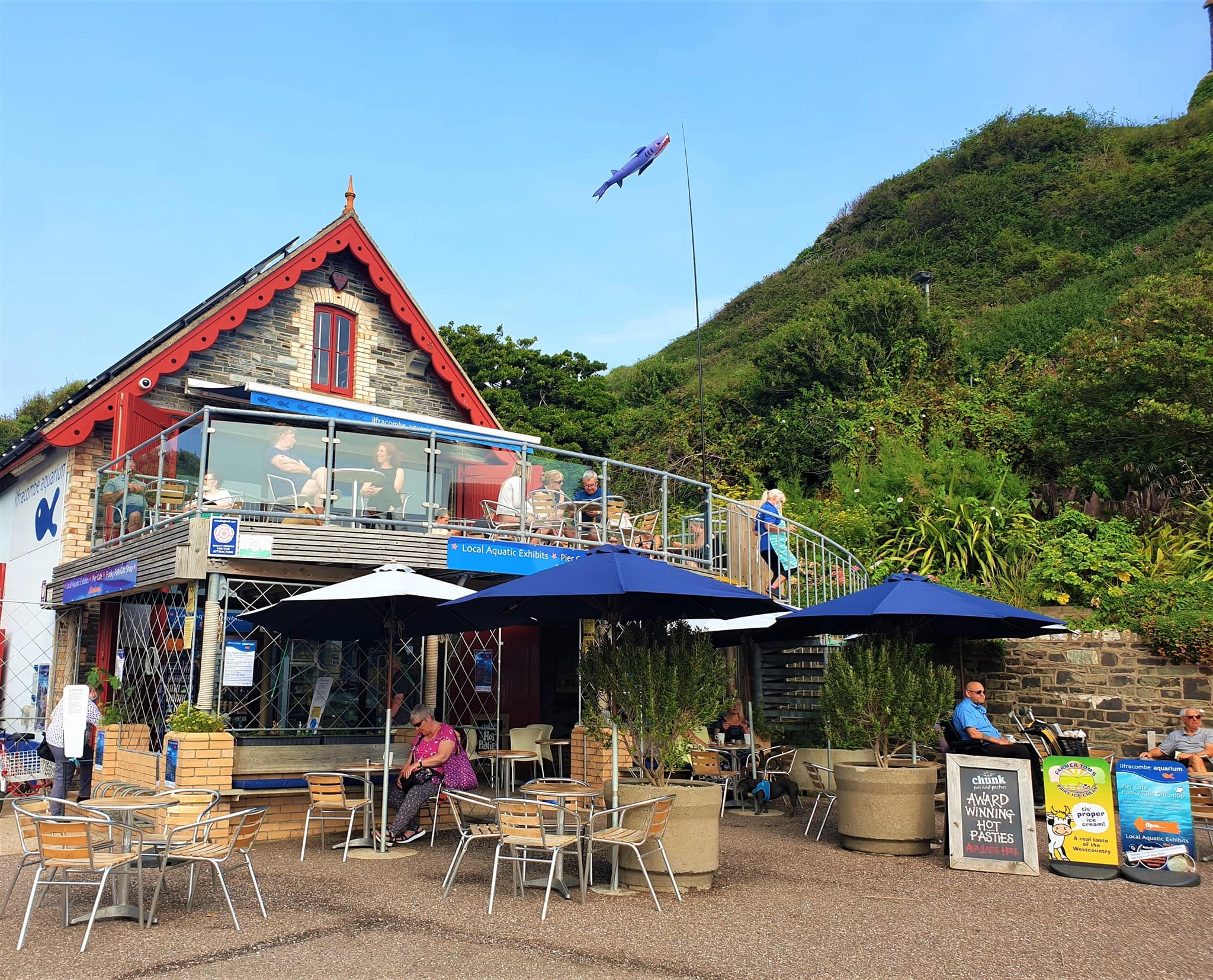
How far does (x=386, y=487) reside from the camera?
35.2ft

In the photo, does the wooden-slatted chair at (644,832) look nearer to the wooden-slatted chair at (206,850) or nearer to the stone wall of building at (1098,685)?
the wooden-slatted chair at (206,850)

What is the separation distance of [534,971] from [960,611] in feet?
17.5

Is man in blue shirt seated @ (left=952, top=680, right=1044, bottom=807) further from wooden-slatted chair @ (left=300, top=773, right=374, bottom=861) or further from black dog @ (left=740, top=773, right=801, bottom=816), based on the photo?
wooden-slatted chair @ (left=300, top=773, right=374, bottom=861)

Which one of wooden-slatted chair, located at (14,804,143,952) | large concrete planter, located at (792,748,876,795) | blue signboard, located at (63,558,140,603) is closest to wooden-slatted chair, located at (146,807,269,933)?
wooden-slatted chair, located at (14,804,143,952)

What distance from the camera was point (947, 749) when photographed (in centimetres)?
962

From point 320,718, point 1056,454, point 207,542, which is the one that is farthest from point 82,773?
point 1056,454

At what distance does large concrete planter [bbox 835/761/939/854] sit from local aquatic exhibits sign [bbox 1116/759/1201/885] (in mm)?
1473

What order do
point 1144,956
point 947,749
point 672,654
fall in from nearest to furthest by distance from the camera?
point 1144,956 → point 672,654 → point 947,749

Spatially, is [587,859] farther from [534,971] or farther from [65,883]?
[65,883]

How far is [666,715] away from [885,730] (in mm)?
2389

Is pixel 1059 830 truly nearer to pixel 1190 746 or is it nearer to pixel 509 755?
pixel 1190 746

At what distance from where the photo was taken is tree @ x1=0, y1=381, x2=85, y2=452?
37.6 meters

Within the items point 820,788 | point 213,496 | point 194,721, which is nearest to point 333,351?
point 213,496

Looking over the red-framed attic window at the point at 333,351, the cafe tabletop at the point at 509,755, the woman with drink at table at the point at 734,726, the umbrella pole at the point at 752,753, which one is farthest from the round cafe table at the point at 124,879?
the red-framed attic window at the point at 333,351
